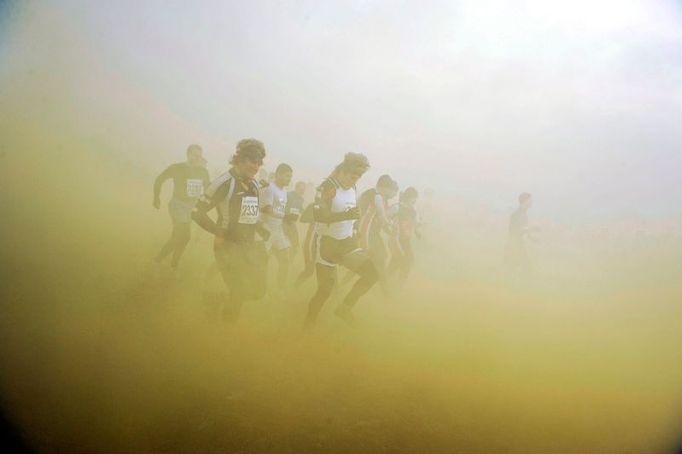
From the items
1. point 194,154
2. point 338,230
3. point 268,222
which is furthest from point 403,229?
point 194,154

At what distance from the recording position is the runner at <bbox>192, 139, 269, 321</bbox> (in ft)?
12.4

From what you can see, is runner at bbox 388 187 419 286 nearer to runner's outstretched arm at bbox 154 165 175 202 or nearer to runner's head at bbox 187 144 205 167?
runner's head at bbox 187 144 205 167

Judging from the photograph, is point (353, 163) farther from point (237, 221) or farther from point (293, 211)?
point (293, 211)

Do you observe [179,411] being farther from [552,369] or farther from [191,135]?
[191,135]

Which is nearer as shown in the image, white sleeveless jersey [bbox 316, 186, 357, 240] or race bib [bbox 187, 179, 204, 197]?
white sleeveless jersey [bbox 316, 186, 357, 240]

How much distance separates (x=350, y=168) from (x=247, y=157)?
3.71ft

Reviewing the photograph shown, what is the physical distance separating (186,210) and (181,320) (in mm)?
2111

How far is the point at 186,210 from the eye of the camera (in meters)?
6.02

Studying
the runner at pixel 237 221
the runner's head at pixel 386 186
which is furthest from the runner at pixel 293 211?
the runner at pixel 237 221

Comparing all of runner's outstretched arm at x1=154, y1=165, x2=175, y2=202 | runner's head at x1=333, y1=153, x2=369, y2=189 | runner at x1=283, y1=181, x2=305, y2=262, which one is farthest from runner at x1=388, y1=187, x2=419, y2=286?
runner's outstretched arm at x1=154, y1=165, x2=175, y2=202

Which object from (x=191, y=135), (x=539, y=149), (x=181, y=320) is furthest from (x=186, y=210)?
(x=539, y=149)

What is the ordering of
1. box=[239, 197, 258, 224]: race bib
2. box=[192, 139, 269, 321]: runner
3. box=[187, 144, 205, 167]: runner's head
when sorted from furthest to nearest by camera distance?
box=[187, 144, 205, 167]: runner's head
box=[239, 197, 258, 224]: race bib
box=[192, 139, 269, 321]: runner

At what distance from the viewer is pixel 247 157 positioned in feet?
12.5

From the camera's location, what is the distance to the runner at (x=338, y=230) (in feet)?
13.7
